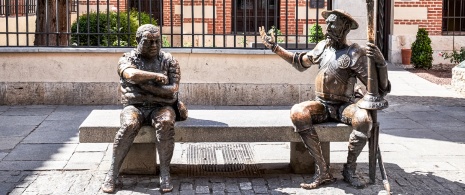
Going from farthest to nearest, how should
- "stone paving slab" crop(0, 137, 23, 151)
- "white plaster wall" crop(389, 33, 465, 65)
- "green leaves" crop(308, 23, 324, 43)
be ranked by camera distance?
"white plaster wall" crop(389, 33, 465, 65) → "green leaves" crop(308, 23, 324, 43) → "stone paving slab" crop(0, 137, 23, 151)

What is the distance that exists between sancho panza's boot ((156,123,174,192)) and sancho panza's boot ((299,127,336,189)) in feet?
3.77

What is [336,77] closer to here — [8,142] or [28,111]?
[8,142]

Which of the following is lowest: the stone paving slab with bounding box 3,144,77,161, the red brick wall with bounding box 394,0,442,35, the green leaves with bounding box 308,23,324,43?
the stone paving slab with bounding box 3,144,77,161

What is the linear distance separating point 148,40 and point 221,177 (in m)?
1.49

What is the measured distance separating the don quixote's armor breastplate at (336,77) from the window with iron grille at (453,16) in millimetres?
14880

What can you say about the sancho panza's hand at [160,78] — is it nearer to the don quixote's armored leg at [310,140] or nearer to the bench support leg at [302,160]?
the don quixote's armored leg at [310,140]

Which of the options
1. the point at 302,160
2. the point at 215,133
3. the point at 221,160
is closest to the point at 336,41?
the point at 302,160

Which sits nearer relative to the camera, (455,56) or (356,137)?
(356,137)

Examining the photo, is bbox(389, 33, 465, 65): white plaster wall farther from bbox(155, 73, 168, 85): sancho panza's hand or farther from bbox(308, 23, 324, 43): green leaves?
bbox(155, 73, 168, 85): sancho panza's hand

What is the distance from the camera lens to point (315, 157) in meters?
6.51

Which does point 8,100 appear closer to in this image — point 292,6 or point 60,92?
point 60,92

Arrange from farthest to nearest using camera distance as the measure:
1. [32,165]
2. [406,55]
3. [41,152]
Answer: [406,55]
[41,152]
[32,165]

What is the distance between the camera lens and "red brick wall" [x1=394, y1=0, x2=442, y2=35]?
67.2 feet

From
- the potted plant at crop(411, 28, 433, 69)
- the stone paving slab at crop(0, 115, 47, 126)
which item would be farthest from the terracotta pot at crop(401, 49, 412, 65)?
the stone paving slab at crop(0, 115, 47, 126)
